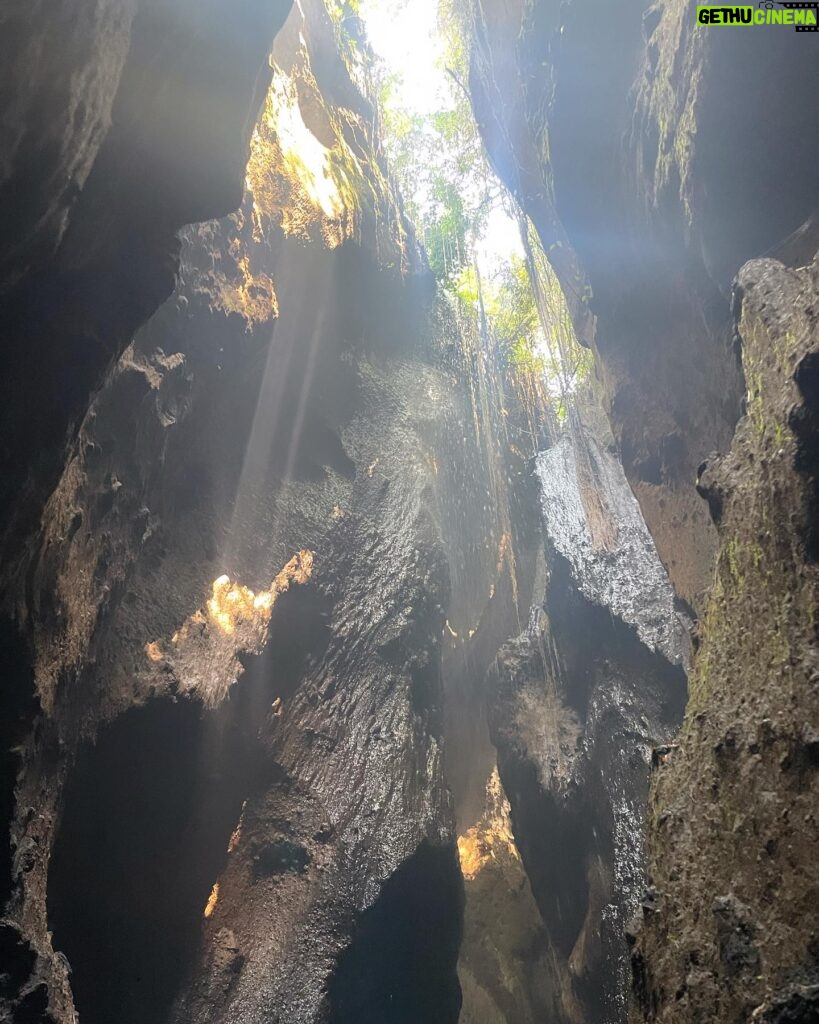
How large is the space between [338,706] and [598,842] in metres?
Result: 3.02

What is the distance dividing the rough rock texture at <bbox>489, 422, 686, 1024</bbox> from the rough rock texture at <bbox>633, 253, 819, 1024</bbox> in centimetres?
347

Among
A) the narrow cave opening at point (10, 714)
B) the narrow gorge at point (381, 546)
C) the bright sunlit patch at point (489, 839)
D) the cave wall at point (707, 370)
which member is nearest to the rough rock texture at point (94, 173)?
the narrow gorge at point (381, 546)

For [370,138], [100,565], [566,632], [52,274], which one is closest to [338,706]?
[100,565]

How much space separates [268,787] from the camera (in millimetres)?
5258

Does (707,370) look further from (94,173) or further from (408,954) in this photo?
(408,954)

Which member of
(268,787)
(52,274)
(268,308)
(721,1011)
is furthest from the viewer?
(268,308)

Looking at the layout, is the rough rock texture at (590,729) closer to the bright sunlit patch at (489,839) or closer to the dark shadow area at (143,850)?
the bright sunlit patch at (489,839)

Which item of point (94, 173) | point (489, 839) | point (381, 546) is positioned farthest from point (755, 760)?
point (489, 839)

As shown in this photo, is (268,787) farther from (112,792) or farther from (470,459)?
(470,459)

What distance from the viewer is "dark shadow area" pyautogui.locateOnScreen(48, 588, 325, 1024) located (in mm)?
3848

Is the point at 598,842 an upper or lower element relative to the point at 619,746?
lower

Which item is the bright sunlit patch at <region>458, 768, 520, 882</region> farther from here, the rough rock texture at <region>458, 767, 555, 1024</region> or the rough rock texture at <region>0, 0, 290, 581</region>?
the rough rock texture at <region>0, 0, 290, 581</region>

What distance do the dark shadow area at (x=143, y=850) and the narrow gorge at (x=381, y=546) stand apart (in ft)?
0.09

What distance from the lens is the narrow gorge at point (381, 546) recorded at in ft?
7.88
